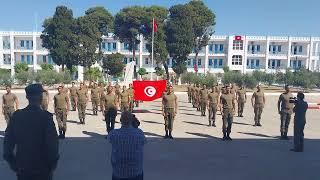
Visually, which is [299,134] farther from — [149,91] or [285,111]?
[149,91]

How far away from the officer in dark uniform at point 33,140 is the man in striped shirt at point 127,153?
2.79ft

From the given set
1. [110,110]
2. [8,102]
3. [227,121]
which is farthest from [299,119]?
[8,102]

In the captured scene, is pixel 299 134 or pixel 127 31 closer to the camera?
pixel 299 134

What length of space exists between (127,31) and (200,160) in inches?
2001

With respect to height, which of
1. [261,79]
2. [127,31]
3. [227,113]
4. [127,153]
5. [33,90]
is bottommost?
[227,113]

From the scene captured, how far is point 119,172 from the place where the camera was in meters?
4.27

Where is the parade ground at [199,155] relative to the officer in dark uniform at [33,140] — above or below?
below

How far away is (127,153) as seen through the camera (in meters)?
4.23

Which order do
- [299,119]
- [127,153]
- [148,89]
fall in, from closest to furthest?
1. [127,153]
2. [299,119]
3. [148,89]

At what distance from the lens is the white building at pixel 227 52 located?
73.6 metres

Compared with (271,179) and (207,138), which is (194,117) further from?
(271,179)

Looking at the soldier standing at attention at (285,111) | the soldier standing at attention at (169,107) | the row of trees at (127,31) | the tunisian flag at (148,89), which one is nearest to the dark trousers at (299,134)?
the soldier standing at attention at (285,111)

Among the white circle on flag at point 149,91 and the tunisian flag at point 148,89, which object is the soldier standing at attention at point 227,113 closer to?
the tunisian flag at point 148,89

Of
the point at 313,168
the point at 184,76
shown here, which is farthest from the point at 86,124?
the point at 184,76
